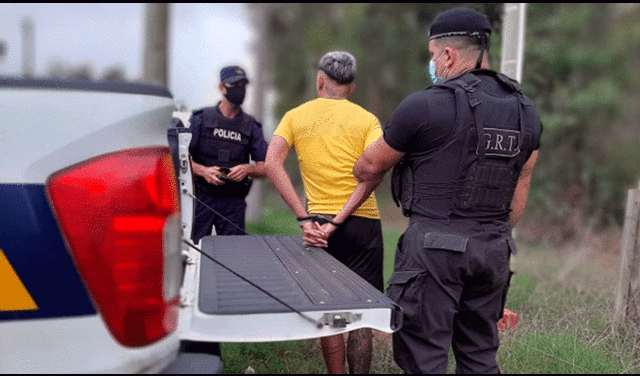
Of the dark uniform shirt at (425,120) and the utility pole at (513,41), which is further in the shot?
the utility pole at (513,41)

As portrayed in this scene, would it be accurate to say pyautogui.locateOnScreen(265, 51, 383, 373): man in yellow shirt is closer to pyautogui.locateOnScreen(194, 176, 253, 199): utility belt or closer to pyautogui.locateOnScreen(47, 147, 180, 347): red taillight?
pyautogui.locateOnScreen(194, 176, 253, 199): utility belt

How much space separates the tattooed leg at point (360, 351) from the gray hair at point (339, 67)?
1.47 metres

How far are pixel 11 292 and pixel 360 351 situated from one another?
7.02ft

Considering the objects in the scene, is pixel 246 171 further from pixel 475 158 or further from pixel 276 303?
pixel 276 303

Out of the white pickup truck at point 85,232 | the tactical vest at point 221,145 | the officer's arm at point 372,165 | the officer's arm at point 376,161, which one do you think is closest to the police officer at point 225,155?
the tactical vest at point 221,145

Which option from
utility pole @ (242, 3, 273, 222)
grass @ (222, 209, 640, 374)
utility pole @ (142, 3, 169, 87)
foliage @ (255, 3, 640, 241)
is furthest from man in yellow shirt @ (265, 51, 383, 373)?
utility pole @ (242, 3, 273, 222)

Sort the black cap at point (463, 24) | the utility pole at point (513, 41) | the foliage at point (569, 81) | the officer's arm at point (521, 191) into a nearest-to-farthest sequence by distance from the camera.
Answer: the black cap at point (463, 24) < the officer's arm at point (521, 191) < the utility pole at point (513, 41) < the foliage at point (569, 81)

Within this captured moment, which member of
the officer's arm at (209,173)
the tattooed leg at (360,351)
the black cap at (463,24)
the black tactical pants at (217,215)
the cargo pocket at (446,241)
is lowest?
the tattooed leg at (360,351)

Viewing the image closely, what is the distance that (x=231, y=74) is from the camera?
190 inches

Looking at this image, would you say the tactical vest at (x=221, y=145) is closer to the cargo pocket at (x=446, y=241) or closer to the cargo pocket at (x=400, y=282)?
the cargo pocket at (x=400, y=282)

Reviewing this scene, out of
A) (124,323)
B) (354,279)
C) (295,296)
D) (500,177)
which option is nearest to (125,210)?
(124,323)

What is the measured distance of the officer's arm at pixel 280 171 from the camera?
11.7ft

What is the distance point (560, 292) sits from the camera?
572cm

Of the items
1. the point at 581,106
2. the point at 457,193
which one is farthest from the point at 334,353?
the point at 581,106
